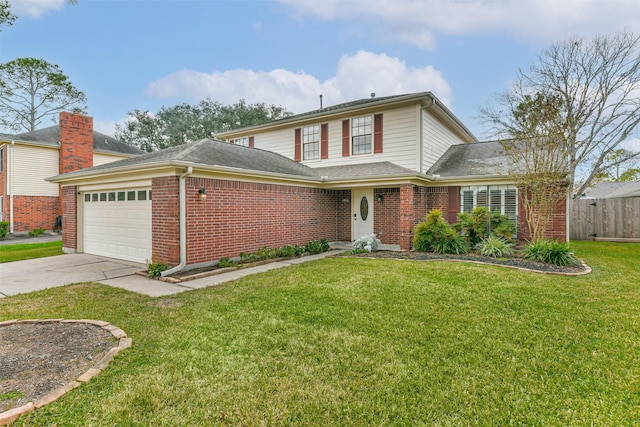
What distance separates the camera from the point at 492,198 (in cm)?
1052

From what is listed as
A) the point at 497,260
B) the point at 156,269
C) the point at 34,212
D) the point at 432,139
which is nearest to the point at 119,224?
the point at 156,269

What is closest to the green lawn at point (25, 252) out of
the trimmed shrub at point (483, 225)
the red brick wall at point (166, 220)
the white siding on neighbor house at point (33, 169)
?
the red brick wall at point (166, 220)

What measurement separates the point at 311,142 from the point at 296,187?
140 inches

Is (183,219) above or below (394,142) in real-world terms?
below

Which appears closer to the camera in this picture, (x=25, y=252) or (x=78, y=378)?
(x=78, y=378)

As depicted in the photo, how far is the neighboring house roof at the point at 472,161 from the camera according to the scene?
10.6 m

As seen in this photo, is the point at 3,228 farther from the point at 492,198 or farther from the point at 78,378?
the point at 492,198

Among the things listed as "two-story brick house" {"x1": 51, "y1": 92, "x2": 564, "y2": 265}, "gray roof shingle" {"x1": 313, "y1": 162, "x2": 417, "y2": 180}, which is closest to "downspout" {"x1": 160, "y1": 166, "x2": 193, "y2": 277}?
"two-story brick house" {"x1": 51, "y1": 92, "x2": 564, "y2": 265}

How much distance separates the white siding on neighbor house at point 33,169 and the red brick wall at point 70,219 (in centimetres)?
844

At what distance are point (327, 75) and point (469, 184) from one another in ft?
42.1

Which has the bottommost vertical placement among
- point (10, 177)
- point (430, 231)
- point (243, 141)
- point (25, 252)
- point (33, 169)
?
point (25, 252)

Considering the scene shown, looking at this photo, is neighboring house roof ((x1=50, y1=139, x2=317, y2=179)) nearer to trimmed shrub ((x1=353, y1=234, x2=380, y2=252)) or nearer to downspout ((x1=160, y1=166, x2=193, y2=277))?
downspout ((x1=160, y1=166, x2=193, y2=277))

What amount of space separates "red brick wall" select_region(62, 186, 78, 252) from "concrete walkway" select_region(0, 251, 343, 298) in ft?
3.81

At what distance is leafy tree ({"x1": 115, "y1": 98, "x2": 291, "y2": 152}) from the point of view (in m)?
32.0
